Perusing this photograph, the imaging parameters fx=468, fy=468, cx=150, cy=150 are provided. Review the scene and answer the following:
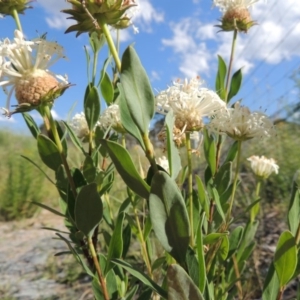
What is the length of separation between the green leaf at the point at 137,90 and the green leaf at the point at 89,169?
23cm

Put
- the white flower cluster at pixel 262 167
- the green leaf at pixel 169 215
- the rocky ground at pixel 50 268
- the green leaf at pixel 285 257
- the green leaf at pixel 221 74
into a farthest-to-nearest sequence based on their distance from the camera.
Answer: the rocky ground at pixel 50 268 < the white flower cluster at pixel 262 167 < the green leaf at pixel 221 74 < the green leaf at pixel 285 257 < the green leaf at pixel 169 215

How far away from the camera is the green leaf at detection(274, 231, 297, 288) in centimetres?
58

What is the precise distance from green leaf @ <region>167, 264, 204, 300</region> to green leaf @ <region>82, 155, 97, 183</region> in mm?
269

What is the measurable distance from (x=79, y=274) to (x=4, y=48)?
2354 mm

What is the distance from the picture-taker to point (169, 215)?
489 millimetres

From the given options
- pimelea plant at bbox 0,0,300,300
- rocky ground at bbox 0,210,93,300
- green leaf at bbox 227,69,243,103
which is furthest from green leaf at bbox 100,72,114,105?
rocky ground at bbox 0,210,93,300

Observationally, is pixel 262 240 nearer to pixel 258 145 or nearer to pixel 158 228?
pixel 258 145

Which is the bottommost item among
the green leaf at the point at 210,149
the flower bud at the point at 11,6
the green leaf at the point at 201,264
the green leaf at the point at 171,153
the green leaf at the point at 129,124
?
the green leaf at the point at 201,264

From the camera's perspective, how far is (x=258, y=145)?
4137 mm

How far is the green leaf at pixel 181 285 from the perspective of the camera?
0.48 metres

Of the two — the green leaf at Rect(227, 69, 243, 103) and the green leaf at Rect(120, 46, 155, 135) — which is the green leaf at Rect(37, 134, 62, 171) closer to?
the green leaf at Rect(120, 46, 155, 135)

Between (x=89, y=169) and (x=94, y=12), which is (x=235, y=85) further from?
(x=94, y=12)

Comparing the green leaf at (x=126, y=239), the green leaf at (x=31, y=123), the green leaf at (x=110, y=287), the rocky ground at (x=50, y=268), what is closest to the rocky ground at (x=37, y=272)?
the rocky ground at (x=50, y=268)

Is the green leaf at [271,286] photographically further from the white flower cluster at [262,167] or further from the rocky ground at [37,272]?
the rocky ground at [37,272]
